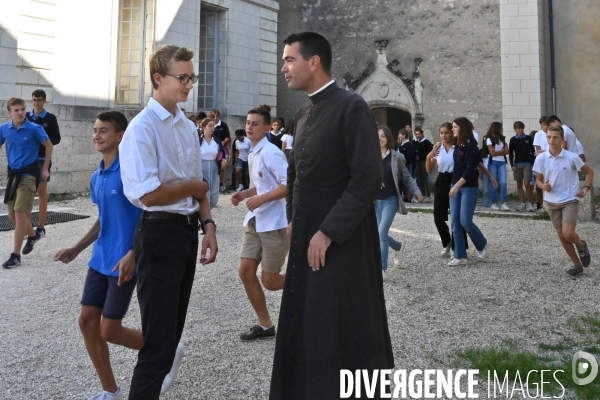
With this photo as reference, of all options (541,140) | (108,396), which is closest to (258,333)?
(108,396)

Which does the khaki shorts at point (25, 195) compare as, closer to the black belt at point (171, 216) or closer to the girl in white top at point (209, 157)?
the girl in white top at point (209, 157)

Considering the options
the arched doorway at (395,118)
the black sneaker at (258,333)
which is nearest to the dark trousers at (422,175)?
the arched doorway at (395,118)

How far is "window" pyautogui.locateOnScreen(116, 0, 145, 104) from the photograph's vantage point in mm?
14047

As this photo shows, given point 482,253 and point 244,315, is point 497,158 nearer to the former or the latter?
point 482,253

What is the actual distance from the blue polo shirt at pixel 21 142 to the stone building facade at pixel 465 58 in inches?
421

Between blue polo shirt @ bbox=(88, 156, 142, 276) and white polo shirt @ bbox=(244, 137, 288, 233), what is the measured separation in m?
1.34

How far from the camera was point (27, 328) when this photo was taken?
4.55 metres

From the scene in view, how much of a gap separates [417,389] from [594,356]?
1.31 meters

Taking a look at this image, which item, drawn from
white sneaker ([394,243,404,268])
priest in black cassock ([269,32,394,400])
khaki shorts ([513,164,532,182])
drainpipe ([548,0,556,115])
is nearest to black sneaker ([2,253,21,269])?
white sneaker ([394,243,404,268])

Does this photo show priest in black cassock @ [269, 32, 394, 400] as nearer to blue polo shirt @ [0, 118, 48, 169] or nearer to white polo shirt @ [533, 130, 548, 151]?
blue polo shirt @ [0, 118, 48, 169]

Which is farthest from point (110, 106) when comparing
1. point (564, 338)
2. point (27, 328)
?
point (564, 338)

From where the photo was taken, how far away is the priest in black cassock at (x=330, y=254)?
253cm

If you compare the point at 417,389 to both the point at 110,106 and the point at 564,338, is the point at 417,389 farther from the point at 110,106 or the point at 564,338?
the point at 110,106

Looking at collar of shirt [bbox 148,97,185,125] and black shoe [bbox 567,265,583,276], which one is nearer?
collar of shirt [bbox 148,97,185,125]
